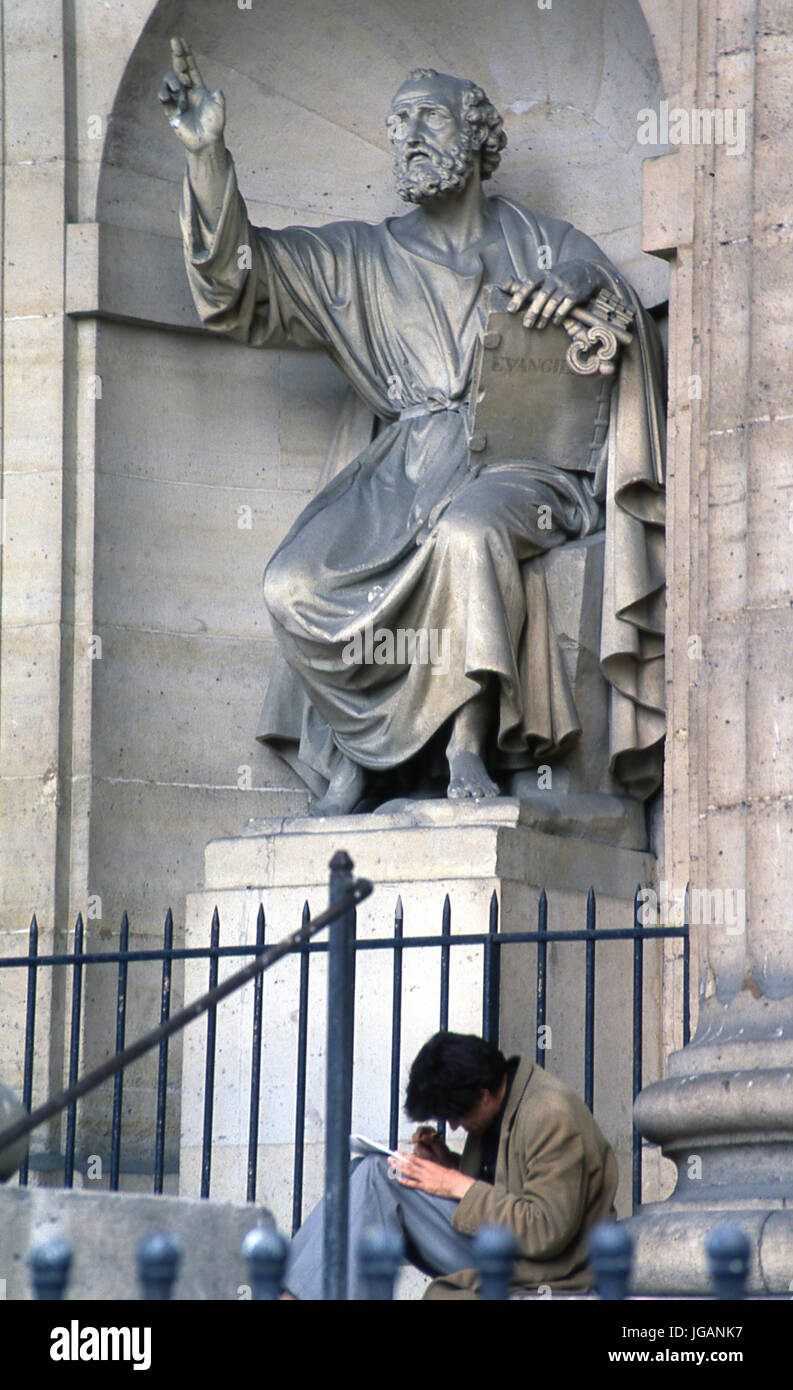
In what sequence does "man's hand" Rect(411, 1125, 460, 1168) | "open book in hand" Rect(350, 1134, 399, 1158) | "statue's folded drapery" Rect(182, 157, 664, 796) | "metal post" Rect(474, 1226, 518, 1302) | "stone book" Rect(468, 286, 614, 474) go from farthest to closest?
"stone book" Rect(468, 286, 614, 474), "statue's folded drapery" Rect(182, 157, 664, 796), "man's hand" Rect(411, 1125, 460, 1168), "open book in hand" Rect(350, 1134, 399, 1158), "metal post" Rect(474, 1226, 518, 1302)

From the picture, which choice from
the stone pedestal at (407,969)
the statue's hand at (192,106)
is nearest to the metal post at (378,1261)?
the stone pedestal at (407,969)

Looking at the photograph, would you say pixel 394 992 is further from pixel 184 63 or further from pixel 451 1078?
pixel 184 63

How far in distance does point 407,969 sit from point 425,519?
159 centimetres

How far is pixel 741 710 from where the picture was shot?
20.3 feet

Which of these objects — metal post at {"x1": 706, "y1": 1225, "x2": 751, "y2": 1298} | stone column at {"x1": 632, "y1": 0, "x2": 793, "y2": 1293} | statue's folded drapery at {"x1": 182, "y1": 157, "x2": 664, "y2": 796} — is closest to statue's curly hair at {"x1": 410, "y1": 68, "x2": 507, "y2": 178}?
statue's folded drapery at {"x1": 182, "y1": 157, "x2": 664, "y2": 796}

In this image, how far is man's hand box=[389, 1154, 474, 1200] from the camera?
18.7 ft

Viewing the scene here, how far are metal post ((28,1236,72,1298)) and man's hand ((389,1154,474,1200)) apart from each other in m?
2.19

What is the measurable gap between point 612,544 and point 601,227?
59.9 inches

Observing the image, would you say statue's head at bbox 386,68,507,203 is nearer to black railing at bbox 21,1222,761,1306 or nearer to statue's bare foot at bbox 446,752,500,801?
statue's bare foot at bbox 446,752,500,801

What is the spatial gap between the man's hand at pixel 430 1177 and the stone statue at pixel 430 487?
76.1 inches

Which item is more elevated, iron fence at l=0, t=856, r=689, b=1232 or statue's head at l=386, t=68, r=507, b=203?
statue's head at l=386, t=68, r=507, b=203

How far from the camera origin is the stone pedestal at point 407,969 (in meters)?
7.19

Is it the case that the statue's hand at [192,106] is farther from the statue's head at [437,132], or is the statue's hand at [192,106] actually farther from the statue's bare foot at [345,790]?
the statue's bare foot at [345,790]
